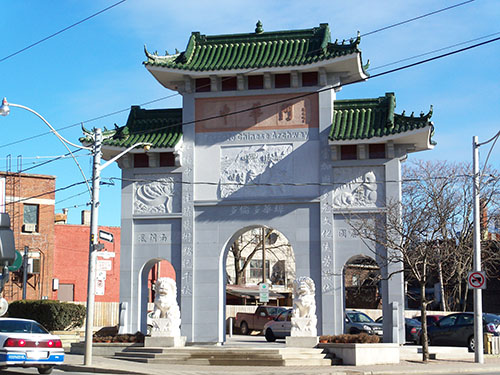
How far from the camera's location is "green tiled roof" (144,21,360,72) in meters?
29.6

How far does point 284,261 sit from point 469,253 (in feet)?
108

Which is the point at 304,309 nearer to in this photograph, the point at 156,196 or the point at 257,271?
the point at 156,196

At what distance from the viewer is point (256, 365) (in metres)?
24.6

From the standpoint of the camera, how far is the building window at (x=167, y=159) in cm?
3097

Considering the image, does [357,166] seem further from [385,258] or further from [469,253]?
[469,253]

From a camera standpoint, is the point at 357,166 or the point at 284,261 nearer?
the point at 357,166

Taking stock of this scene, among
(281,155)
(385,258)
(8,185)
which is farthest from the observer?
(8,185)

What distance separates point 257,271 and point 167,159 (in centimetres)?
4693

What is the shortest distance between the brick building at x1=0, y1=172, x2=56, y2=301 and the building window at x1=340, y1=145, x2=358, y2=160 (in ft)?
91.9

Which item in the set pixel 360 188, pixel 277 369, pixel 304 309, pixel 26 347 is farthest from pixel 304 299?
pixel 26 347

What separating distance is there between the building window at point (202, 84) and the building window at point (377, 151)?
6907mm

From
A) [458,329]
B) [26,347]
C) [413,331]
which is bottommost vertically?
[413,331]

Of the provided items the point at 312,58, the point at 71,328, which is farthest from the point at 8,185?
the point at 312,58

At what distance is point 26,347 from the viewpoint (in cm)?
1980
